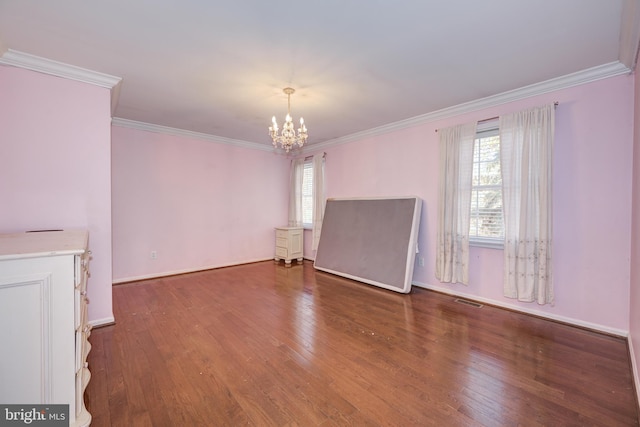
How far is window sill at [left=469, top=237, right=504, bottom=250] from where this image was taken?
3.18 m

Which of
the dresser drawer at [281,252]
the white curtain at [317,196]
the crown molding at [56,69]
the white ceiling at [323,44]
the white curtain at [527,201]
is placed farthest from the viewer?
the dresser drawer at [281,252]

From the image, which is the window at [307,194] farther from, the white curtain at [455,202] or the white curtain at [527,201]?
the white curtain at [527,201]

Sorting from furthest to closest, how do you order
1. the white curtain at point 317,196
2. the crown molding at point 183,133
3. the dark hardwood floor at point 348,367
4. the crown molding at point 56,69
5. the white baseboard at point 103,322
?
the white curtain at point 317,196, the crown molding at point 183,133, the white baseboard at point 103,322, the crown molding at point 56,69, the dark hardwood floor at point 348,367

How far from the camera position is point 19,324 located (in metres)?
1.25

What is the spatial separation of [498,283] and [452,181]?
1.35 m

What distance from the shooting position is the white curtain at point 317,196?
5.36 m

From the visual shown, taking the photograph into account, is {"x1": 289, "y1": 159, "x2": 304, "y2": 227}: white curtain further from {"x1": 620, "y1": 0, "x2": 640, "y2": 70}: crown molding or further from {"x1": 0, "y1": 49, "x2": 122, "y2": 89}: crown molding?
{"x1": 620, "y1": 0, "x2": 640, "y2": 70}: crown molding

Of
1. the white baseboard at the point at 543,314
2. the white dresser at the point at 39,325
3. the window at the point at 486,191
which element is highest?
the window at the point at 486,191

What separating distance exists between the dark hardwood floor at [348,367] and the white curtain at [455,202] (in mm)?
526

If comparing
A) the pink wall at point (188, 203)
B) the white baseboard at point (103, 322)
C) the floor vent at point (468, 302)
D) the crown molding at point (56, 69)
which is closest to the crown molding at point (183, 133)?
the pink wall at point (188, 203)

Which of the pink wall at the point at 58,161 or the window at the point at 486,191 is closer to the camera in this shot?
the pink wall at the point at 58,161

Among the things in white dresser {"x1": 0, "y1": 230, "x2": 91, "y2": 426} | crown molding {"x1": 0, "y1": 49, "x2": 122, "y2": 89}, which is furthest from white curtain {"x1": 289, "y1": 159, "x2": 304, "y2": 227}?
white dresser {"x1": 0, "y1": 230, "x2": 91, "y2": 426}

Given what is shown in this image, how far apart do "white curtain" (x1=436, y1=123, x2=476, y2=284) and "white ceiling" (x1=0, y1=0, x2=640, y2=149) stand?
1.62ft

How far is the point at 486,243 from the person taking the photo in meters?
3.28
